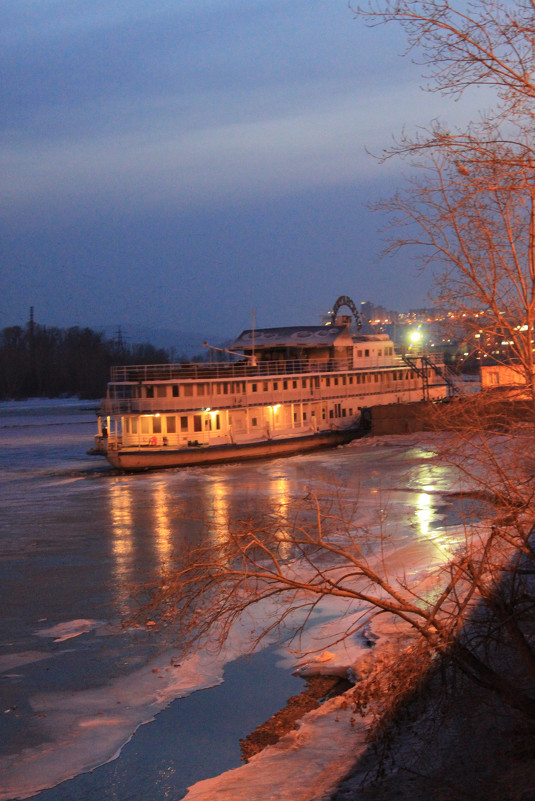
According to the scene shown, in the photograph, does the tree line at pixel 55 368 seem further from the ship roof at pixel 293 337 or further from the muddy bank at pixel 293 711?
the muddy bank at pixel 293 711

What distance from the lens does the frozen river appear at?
25.8 feet

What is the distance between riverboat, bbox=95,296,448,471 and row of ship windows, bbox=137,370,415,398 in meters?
0.05

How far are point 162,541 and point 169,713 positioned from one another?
8.75 m

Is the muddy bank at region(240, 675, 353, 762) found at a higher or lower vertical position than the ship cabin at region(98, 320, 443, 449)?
lower

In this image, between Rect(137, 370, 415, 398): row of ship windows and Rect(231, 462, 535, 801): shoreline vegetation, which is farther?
Rect(137, 370, 415, 398): row of ship windows

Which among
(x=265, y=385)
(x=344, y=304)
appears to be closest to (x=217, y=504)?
(x=265, y=385)

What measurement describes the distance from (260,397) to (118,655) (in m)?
25.9

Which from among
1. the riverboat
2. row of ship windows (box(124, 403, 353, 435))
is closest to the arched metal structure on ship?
the riverboat

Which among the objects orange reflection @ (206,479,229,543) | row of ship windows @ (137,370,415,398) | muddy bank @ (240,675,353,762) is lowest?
muddy bank @ (240,675,353,762)

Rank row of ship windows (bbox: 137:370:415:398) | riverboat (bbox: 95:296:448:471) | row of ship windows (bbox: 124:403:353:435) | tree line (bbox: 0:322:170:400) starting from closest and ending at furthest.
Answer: riverboat (bbox: 95:296:448:471) < row of ship windows (bbox: 137:370:415:398) < row of ship windows (bbox: 124:403:353:435) < tree line (bbox: 0:322:170:400)

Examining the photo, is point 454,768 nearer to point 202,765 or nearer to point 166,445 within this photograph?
point 202,765

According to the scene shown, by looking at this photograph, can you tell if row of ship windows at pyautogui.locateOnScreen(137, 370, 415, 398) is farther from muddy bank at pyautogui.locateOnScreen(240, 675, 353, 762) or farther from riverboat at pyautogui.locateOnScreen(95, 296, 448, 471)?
muddy bank at pyautogui.locateOnScreen(240, 675, 353, 762)

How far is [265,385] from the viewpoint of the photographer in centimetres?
3694

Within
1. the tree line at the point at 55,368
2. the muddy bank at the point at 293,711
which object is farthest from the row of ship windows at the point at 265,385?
the tree line at the point at 55,368
